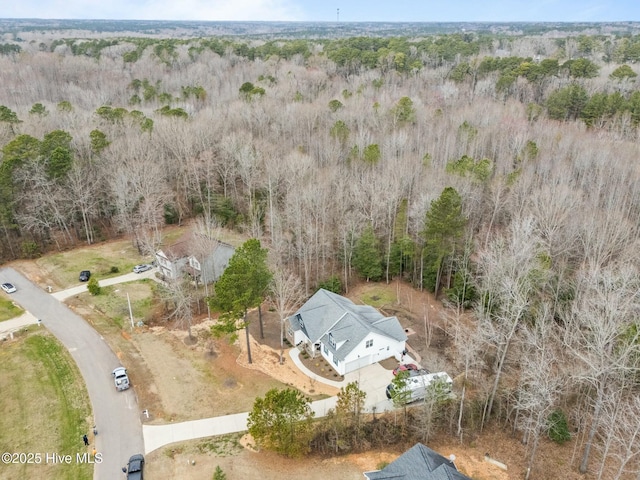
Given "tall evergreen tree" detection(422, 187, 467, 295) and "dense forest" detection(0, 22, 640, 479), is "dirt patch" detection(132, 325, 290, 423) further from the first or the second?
"tall evergreen tree" detection(422, 187, 467, 295)

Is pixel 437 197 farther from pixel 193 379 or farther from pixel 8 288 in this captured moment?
pixel 8 288

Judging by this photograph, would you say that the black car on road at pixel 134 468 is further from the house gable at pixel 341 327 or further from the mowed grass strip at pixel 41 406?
the house gable at pixel 341 327

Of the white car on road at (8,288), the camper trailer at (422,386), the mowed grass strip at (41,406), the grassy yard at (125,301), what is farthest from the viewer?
the white car on road at (8,288)

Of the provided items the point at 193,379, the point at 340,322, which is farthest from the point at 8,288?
the point at 340,322

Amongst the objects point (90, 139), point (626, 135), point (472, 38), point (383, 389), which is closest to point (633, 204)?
point (626, 135)

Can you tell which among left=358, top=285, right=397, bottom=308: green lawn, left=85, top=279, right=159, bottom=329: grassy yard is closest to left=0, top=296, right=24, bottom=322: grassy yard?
left=85, top=279, right=159, bottom=329: grassy yard

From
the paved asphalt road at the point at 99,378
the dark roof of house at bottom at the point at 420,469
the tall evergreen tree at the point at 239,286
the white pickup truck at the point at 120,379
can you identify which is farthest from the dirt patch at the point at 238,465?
the tall evergreen tree at the point at 239,286
